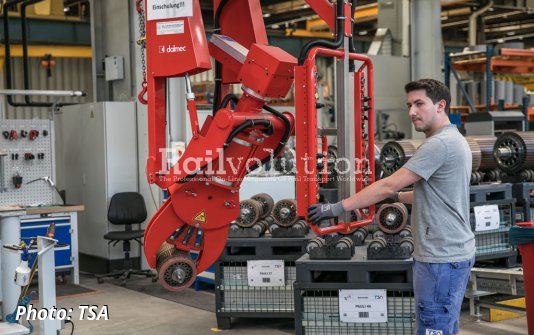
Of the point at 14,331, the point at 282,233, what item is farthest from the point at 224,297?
the point at 14,331

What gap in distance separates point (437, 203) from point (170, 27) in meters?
1.71

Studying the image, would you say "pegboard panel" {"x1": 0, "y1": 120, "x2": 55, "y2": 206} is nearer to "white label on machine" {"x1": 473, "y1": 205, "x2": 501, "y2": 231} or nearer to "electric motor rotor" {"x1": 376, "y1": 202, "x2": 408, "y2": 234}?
"electric motor rotor" {"x1": 376, "y1": 202, "x2": 408, "y2": 234}

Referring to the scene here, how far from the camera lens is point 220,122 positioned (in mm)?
3850

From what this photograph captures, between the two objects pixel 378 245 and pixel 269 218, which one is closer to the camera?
pixel 378 245

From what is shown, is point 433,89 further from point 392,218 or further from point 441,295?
point 392,218

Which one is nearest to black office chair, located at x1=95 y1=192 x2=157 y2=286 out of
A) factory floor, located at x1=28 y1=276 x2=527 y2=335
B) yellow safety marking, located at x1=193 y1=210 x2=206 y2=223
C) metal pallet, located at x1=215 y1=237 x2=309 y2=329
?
factory floor, located at x1=28 y1=276 x2=527 y2=335

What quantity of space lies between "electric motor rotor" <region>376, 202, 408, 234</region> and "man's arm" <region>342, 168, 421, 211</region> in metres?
1.39

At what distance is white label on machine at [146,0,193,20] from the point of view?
3.82m

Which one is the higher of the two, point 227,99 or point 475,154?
point 227,99

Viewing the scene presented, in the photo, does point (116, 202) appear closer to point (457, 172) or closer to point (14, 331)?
point (14, 331)

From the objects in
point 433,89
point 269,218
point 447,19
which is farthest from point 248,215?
point 447,19

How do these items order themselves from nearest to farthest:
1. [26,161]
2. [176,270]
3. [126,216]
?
[176,270]
[26,161]
[126,216]

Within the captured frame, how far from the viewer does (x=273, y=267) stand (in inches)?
214

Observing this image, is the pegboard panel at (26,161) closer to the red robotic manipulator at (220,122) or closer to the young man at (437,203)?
the red robotic manipulator at (220,122)
